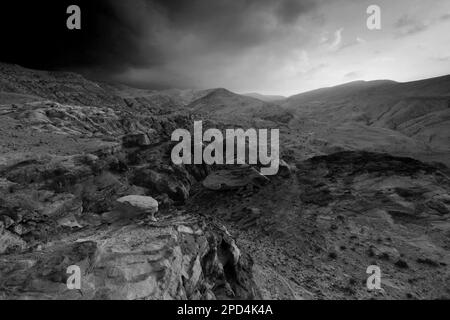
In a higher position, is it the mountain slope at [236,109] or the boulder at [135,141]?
the mountain slope at [236,109]

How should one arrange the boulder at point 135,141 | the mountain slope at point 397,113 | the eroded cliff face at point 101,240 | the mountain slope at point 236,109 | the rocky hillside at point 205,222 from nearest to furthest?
the eroded cliff face at point 101,240 → the rocky hillside at point 205,222 → the boulder at point 135,141 → the mountain slope at point 397,113 → the mountain slope at point 236,109

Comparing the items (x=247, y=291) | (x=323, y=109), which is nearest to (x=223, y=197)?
(x=247, y=291)

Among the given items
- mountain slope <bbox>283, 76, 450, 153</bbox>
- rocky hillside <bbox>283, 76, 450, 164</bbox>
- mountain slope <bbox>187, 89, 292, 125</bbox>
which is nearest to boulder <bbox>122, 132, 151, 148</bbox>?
rocky hillside <bbox>283, 76, 450, 164</bbox>

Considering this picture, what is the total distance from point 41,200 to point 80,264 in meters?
14.1

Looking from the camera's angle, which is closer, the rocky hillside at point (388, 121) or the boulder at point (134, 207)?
the boulder at point (134, 207)

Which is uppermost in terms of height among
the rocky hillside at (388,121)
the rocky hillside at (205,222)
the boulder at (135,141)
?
the rocky hillside at (388,121)

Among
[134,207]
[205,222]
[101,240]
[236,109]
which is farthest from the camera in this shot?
[236,109]

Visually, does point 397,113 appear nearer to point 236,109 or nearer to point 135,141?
point 236,109

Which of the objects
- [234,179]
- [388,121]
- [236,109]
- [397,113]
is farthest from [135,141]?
[236,109]

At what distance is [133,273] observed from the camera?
36.3ft

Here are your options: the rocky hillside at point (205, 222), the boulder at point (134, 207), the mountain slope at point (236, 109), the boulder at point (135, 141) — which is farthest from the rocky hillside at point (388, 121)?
the boulder at point (134, 207)

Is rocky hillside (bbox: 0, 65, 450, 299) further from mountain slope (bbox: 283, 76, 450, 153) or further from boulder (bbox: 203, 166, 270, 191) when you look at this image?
mountain slope (bbox: 283, 76, 450, 153)

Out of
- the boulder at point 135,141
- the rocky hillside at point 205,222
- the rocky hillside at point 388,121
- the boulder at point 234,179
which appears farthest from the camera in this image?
the rocky hillside at point 388,121

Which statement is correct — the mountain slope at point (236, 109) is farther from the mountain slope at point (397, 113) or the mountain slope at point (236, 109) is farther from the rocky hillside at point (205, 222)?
the rocky hillside at point (205, 222)
